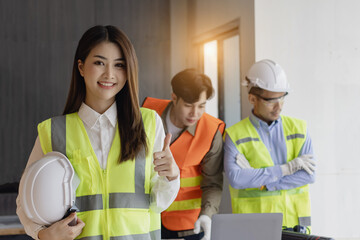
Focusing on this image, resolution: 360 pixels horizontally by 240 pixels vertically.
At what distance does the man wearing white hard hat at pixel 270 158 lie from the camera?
111 inches

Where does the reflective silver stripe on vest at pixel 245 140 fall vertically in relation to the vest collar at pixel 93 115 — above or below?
below

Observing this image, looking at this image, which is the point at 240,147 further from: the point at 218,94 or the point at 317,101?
the point at 218,94

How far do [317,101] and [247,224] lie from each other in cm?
272

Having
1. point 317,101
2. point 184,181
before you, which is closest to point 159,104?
point 184,181

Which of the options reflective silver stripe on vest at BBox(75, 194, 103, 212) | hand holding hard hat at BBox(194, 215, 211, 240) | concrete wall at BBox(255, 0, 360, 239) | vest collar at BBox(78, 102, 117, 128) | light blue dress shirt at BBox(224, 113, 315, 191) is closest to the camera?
reflective silver stripe on vest at BBox(75, 194, 103, 212)

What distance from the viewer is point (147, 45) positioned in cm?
551

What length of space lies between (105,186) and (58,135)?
0.26 meters

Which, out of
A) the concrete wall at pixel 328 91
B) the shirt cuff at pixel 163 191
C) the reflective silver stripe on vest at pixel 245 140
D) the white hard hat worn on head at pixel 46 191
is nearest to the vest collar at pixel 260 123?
the reflective silver stripe on vest at pixel 245 140

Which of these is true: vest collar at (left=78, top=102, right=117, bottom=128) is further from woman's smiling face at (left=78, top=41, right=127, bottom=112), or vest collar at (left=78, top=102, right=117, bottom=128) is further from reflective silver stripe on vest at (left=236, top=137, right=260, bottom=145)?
reflective silver stripe on vest at (left=236, top=137, right=260, bottom=145)

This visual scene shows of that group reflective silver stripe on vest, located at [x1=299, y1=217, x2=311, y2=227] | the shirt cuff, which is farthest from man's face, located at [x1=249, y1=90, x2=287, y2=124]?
the shirt cuff

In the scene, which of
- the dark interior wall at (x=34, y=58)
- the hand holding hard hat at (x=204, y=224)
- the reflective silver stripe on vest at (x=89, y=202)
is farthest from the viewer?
the dark interior wall at (x=34, y=58)

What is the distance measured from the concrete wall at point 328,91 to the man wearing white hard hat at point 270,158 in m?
1.18

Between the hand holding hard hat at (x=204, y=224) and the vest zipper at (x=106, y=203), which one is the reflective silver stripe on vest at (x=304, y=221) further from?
the vest zipper at (x=106, y=203)

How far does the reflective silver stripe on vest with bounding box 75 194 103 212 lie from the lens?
1.62m
